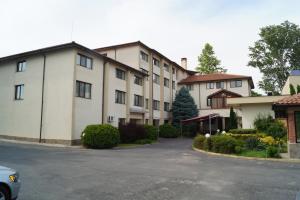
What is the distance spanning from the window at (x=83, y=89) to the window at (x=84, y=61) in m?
1.73

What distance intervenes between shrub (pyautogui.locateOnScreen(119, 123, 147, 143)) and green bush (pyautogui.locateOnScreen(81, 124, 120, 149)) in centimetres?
384

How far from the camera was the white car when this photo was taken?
5.23m

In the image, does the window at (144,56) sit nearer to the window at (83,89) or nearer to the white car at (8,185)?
the window at (83,89)

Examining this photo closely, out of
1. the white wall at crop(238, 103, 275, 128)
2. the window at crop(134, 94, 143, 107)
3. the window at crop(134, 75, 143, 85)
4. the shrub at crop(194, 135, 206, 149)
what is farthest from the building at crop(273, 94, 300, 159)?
the window at crop(134, 75, 143, 85)

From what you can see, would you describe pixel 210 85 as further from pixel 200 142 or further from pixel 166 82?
pixel 200 142

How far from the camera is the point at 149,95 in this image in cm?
3722

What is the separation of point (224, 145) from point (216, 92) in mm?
25246

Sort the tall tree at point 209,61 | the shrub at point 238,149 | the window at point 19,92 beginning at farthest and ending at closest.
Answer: the tall tree at point 209,61, the window at point 19,92, the shrub at point 238,149

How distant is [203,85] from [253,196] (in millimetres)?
39450

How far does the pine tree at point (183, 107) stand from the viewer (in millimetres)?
41256

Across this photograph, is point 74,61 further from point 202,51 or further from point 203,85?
point 202,51

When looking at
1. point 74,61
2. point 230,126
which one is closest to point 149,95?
point 230,126

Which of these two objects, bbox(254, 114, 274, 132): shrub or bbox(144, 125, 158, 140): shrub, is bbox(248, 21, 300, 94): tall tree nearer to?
bbox(254, 114, 274, 132): shrub

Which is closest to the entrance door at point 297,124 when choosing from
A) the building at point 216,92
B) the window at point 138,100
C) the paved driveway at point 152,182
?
the paved driveway at point 152,182
